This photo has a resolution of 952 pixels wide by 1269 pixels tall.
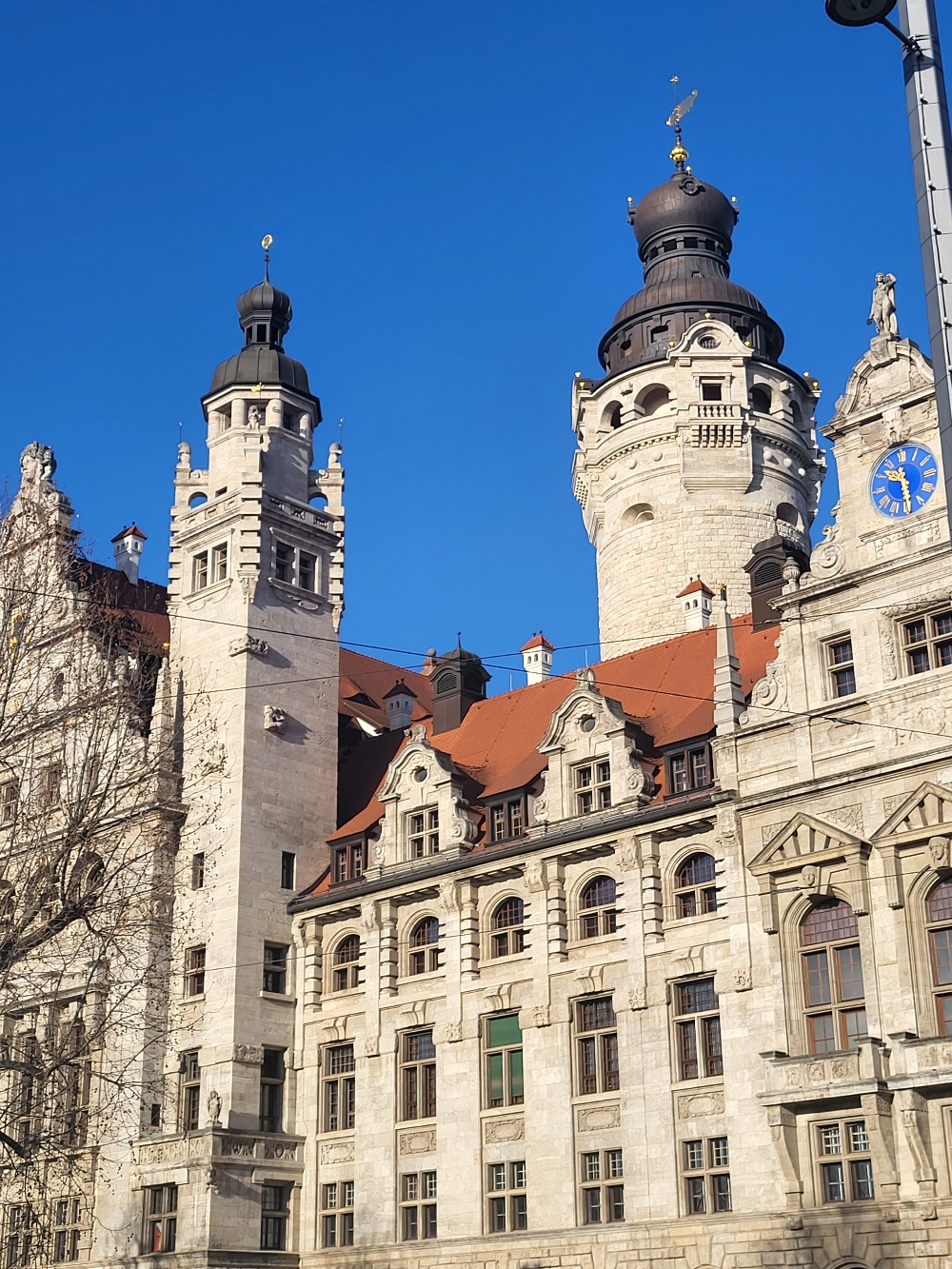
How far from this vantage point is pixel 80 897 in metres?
29.2

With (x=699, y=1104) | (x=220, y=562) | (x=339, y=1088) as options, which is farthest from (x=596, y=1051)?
(x=220, y=562)

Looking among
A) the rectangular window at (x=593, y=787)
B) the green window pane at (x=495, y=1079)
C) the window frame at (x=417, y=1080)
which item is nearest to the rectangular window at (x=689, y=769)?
the rectangular window at (x=593, y=787)

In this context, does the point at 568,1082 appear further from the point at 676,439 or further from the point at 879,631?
the point at 676,439

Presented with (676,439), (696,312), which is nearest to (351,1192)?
(676,439)

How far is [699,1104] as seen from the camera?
130ft

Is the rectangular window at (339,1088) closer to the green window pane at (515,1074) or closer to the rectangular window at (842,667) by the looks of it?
the green window pane at (515,1074)

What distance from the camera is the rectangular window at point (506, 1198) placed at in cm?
4234

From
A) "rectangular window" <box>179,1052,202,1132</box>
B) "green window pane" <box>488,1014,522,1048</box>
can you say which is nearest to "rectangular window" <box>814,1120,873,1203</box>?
"green window pane" <box>488,1014,522,1048</box>

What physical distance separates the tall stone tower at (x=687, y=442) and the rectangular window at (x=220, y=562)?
15.8m

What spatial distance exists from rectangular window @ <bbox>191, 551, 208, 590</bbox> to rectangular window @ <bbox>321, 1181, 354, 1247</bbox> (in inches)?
762

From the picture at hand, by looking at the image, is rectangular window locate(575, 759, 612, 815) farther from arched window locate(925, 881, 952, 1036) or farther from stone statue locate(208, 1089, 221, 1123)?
stone statue locate(208, 1089, 221, 1123)

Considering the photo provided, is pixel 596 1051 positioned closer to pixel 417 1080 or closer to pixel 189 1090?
pixel 417 1080

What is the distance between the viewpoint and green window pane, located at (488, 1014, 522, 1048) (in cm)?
4402

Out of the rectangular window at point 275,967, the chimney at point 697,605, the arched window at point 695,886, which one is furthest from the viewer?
the chimney at point 697,605
